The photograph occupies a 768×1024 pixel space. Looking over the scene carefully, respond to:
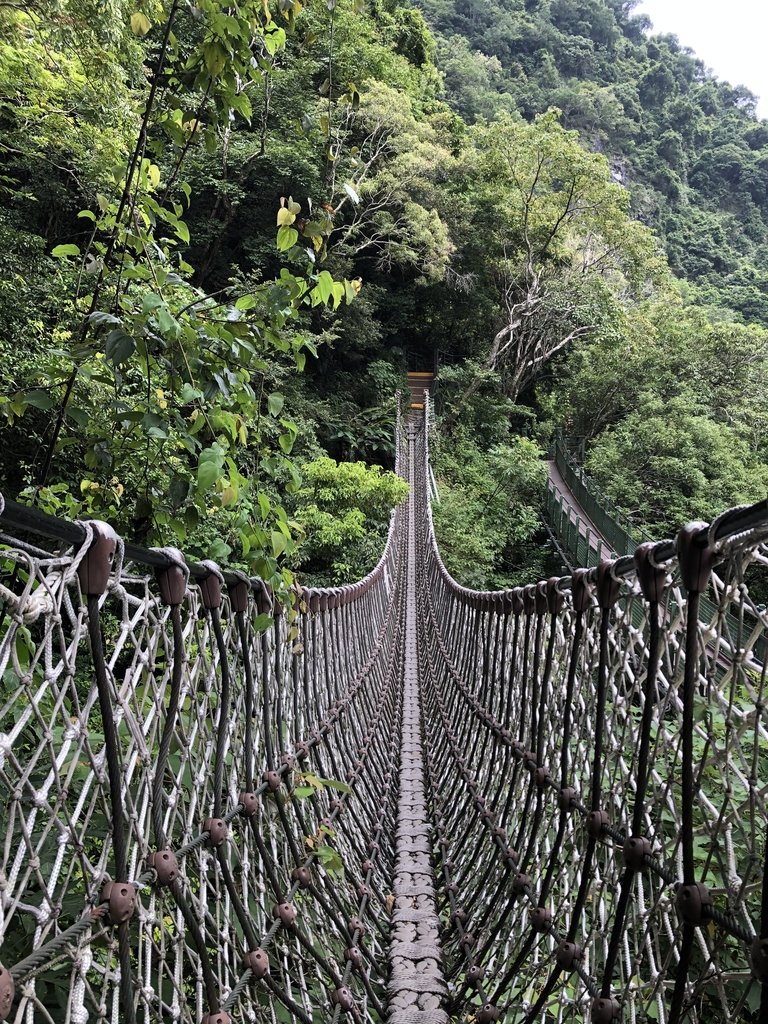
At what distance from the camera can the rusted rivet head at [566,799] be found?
0.96m

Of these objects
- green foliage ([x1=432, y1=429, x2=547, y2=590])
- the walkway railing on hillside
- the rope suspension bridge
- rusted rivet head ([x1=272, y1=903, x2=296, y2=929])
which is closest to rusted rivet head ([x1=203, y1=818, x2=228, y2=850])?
the rope suspension bridge

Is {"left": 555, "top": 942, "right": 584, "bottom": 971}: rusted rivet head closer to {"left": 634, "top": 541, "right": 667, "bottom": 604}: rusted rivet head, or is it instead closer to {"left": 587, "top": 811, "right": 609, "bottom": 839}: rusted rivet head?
{"left": 587, "top": 811, "right": 609, "bottom": 839}: rusted rivet head

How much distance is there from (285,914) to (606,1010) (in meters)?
0.44

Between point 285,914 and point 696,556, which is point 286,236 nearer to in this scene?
point 696,556

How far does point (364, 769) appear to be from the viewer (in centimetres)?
185

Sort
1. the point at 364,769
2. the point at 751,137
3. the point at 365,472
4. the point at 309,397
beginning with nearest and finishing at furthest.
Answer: the point at 364,769 < the point at 365,472 < the point at 309,397 < the point at 751,137

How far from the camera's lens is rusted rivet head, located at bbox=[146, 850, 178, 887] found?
0.63 meters

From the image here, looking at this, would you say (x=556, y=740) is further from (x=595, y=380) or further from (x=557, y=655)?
(x=595, y=380)

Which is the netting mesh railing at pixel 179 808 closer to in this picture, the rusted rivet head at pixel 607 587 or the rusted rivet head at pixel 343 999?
the rusted rivet head at pixel 343 999

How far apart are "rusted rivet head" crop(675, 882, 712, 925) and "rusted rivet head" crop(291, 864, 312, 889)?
0.66m

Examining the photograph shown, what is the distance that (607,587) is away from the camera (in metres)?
0.88

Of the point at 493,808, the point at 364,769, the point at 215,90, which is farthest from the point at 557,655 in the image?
the point at 215,90

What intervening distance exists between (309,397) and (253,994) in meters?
9.74

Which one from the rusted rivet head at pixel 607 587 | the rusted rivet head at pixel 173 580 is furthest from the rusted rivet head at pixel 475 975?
the rusted rivet head at pixel 173 580
